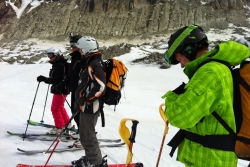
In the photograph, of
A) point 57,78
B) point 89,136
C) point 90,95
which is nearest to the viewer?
point 90,95

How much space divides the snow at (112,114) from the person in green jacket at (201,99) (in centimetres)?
313

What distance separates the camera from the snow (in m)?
5.25

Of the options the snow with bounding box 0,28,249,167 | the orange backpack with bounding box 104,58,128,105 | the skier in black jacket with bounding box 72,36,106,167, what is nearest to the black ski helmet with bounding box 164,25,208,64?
the skier in black jacket with bounding box 72,36,106,167

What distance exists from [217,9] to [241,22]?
3949 millimetres

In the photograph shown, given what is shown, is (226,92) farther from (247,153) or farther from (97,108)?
(97,108)

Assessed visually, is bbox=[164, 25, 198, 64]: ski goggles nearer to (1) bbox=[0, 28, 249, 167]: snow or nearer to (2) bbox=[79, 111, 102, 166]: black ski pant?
(2) bbox=[79, 111, 102, 166]: black ski pant

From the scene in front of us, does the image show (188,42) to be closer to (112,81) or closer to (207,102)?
(207,102)

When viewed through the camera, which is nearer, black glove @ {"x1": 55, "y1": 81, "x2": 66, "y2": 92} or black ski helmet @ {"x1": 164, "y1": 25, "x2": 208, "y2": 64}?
black ski helmet @ {"x1": 164, "y1": 25, "x2": 208, "y2": 64}

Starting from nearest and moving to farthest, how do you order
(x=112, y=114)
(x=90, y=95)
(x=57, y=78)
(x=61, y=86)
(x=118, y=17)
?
1. (x=90, y=95)
2. (x=61, y=86)
3. (x=57, y=78)
4. (x=112, y=114)
5. (x=118, y=17)

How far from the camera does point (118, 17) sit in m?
41.7

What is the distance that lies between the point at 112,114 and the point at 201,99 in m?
7.31

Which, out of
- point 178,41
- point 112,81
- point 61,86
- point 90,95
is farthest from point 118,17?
point 178,41

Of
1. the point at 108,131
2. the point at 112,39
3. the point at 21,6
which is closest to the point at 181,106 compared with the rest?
the point at 108,131

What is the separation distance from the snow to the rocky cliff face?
70.9ft
